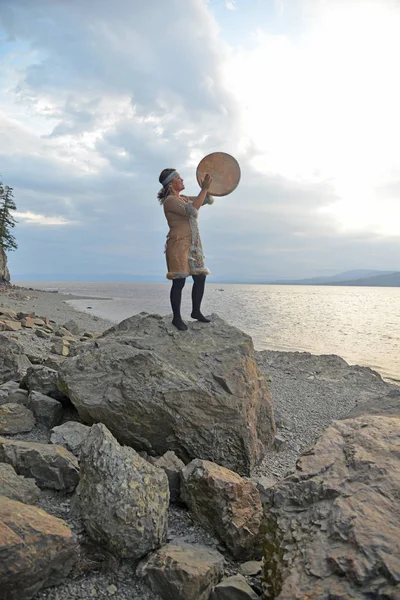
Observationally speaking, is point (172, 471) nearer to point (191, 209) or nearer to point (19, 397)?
point (19, 397)

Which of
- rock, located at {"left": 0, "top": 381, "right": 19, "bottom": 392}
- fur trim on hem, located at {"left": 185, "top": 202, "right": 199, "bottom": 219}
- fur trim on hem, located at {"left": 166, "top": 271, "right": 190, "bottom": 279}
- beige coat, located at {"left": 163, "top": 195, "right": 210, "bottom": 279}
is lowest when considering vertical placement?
rock, located at {"left": 0, "top": 381, "right": 19, "bottom": 392}

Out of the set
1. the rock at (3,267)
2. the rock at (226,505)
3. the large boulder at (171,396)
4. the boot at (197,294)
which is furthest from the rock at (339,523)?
the rock at (3,267)

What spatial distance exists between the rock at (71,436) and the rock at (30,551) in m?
1.77

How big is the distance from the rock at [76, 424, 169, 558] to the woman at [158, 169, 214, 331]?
10.9 ft

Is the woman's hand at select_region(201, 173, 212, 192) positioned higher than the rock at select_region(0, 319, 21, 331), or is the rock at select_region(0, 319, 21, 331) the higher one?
the woman's hand at select_region(201, 173, 212, 192)

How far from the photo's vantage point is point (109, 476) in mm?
3645

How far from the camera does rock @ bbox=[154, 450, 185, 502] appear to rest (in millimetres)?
4434

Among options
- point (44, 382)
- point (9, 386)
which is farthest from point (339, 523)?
point (9, 386)

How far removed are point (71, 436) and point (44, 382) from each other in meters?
1.57

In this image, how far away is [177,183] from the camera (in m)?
7.26

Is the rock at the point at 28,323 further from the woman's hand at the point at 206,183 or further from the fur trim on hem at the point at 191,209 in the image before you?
the woman's hand at the point at 206,183

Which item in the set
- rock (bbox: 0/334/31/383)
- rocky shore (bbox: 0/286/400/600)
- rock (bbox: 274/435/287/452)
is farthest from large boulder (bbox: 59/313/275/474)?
rock (bbox: 0/334/31/383)

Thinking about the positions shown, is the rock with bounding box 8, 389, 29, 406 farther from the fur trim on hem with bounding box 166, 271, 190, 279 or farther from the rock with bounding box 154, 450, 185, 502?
the fur trim on hem with bounding box 166, 271, 190, 279

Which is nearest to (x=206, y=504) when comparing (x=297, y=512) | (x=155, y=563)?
(x=155, y=563)
